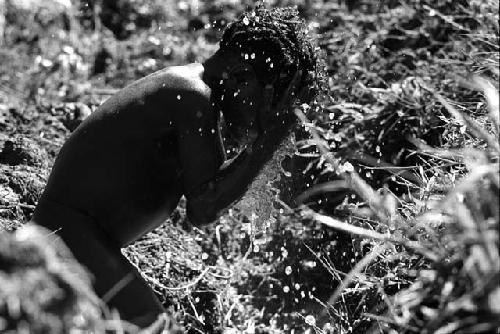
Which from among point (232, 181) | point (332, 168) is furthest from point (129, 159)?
point (332, 168)

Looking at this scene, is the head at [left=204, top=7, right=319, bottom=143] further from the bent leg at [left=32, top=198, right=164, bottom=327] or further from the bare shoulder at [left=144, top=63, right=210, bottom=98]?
the bent leg at [left=32, top=198, right=164, bottom=327]

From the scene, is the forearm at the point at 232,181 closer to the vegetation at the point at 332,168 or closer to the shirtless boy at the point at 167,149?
the shirtless boy at the point at 167,149

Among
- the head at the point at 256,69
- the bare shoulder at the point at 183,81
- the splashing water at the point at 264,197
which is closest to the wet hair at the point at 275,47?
the head at the point at 256,69

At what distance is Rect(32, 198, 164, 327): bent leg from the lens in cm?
262

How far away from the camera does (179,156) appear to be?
2.81 m

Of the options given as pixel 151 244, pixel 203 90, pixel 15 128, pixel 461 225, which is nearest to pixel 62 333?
pixel 461 225

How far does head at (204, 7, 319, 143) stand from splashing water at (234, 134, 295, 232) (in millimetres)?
313

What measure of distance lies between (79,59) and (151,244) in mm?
1953

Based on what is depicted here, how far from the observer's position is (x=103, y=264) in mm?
2676

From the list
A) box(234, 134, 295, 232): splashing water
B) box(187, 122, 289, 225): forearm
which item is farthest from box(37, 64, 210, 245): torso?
box(234, 134, 295, 232): splashing water

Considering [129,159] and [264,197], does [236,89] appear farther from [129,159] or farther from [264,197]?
[264,197]

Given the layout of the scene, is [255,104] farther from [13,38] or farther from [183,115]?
[13,38]

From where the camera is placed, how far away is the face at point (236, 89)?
2.84 meters

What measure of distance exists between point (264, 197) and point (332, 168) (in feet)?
1.21
